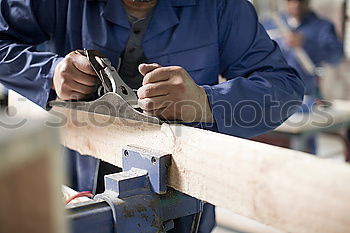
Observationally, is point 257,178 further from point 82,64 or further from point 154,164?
point 82,64

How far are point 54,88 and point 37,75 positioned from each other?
0.18ft

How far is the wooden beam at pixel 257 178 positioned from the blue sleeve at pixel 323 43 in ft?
11.1

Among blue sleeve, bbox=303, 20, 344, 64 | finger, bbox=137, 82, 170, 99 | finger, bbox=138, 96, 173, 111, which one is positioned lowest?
blue sleeve, bbox=303, 20, 344, 64

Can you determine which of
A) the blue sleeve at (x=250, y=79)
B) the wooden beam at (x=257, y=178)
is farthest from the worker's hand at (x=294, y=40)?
the wooden beam at (x=257, y=178)

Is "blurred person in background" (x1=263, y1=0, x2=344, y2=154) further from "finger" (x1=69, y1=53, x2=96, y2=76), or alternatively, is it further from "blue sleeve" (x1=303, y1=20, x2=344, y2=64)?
"finger" (x1=69, y1=53, x2=96, y2=76)

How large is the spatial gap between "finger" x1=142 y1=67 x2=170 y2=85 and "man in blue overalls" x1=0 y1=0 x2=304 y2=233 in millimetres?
168

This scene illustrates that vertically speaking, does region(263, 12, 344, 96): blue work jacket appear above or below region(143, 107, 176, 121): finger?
below

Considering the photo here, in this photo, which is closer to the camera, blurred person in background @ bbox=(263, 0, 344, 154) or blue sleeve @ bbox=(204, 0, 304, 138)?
blue sleeve @ bbox=(204, 0, 304, 138)

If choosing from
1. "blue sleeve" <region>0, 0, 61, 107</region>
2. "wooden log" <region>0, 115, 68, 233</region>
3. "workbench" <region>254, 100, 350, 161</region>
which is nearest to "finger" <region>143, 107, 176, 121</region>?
"blue sleeve" <region>0, 0, 61, 107</region>

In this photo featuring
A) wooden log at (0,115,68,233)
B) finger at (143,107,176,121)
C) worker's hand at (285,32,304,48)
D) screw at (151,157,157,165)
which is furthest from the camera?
worker's hand at (285,32,304,48)

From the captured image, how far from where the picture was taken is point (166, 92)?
900 millimetres

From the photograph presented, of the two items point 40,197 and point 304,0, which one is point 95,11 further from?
point 304,0

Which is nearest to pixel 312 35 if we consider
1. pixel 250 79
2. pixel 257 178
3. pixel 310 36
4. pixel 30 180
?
pixel 310 36

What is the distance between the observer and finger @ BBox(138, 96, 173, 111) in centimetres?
90
